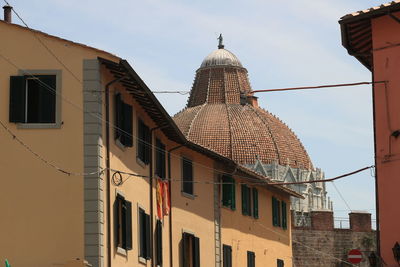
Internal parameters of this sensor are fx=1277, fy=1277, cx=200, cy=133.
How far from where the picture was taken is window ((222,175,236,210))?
4528cm

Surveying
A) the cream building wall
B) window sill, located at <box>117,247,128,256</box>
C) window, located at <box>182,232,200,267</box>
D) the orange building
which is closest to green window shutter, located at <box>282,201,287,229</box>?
window, located at <box>182,232,200,267</box>

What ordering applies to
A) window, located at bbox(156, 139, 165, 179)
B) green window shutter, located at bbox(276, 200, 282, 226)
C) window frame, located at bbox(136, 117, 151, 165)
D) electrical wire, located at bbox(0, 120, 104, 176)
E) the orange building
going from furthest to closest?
green window shutter, located at bbox(276, 200, 282, 226)
window, located at bbox(156, 139, 165, 179)
window frame, located at bbox(136, 117, 151, 165)
electrical wire, located at bbox(0, 120, 104, 176)
the orange building

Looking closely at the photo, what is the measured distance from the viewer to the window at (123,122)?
103 ft

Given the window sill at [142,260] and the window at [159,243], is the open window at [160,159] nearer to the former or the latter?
the window at [159,243]

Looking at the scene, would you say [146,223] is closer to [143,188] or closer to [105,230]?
[143,188]

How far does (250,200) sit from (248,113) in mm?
55164

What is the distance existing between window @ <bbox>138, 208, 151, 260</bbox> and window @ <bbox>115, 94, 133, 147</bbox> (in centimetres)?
257

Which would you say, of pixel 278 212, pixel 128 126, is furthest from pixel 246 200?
pixel 128 126

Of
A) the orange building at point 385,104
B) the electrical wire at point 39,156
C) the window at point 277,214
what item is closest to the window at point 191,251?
the window at point 277,214

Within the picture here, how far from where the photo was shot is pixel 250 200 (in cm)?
4859

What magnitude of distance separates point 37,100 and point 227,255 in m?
17.4

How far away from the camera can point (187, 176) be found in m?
41.6

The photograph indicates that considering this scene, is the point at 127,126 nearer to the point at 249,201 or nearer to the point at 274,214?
the point at 249,201

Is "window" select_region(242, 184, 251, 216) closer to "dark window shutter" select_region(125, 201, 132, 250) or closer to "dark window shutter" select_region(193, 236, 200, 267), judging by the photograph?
"dark window shutter" select_region(193, 236, 200, 267)
